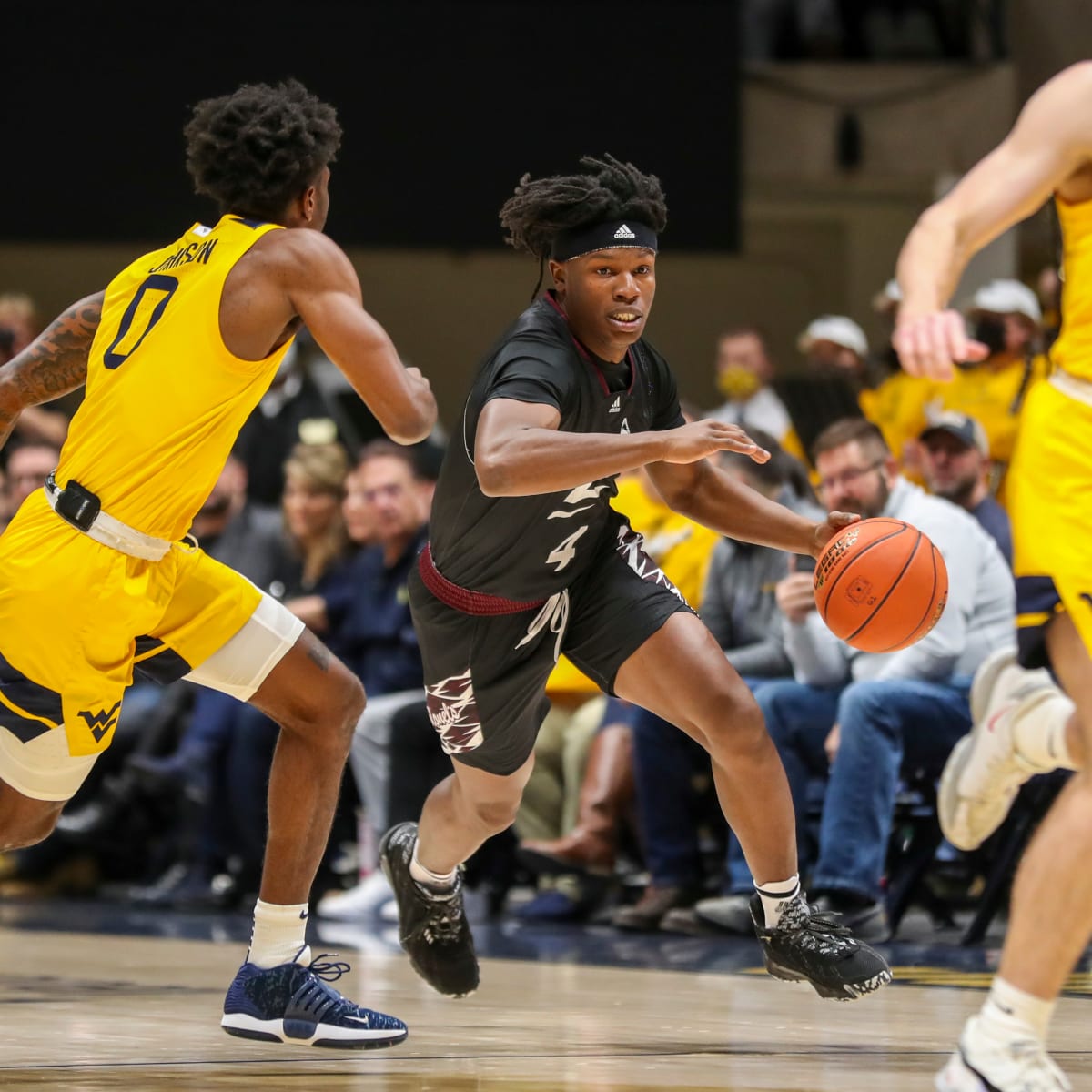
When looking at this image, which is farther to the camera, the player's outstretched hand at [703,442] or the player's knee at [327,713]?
the player's knee at [327,713]

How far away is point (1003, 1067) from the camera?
2.91 m

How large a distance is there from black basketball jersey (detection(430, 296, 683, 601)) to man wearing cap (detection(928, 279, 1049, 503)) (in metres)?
3.89

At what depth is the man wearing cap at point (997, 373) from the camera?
25.9 ft

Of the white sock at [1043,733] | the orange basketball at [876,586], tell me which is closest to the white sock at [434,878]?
the orange basketball at [876,586]

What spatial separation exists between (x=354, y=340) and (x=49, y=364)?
2.49 feet

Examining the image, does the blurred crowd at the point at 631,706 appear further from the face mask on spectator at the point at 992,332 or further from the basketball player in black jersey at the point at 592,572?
the basketball player in black jersey at the point at 592,572

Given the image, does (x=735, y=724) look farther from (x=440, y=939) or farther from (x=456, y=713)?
(x=440, y=939)

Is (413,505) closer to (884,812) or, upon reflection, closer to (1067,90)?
(884,812)

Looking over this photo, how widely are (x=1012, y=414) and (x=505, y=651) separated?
13.6ft

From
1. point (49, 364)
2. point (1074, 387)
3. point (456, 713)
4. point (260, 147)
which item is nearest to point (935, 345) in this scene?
point (1074, 387)

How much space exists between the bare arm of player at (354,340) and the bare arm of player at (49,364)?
0.55m

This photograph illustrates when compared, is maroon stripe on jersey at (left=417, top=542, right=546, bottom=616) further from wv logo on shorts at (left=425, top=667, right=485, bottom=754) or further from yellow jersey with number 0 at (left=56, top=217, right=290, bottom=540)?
yellow jersey with number 0 at (left=56, top=217, right=290, bottom=540)

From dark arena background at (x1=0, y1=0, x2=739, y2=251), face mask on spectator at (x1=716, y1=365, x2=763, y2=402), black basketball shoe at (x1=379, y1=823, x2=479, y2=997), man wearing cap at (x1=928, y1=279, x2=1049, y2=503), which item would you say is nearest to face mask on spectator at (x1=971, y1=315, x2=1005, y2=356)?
man wearing cap at (x1=928, y1=279, x2=1049, y2=503)

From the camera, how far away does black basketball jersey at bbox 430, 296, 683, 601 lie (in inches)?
155
